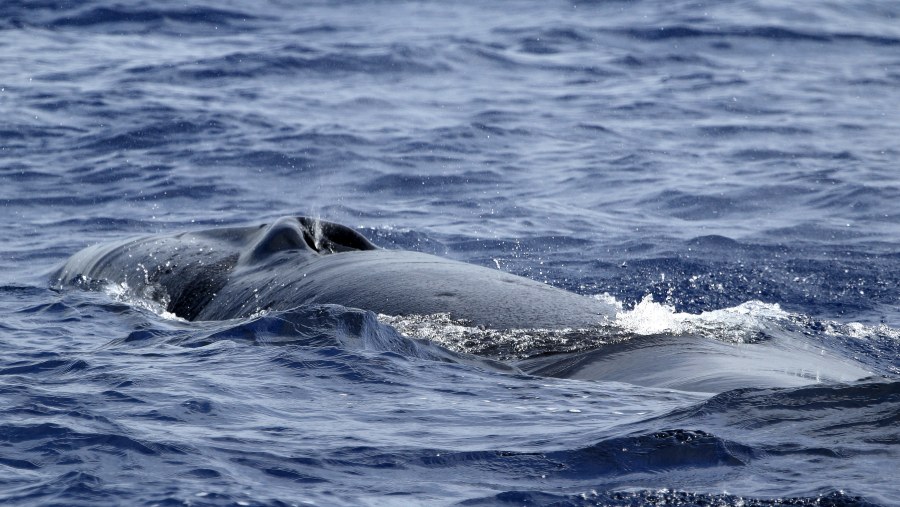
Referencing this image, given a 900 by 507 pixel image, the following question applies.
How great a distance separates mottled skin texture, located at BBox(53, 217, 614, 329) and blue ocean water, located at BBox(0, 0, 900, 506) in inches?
12.9

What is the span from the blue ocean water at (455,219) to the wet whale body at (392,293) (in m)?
0.26

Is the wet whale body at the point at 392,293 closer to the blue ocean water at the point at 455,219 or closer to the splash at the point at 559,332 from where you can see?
the splash at the point at 559,332

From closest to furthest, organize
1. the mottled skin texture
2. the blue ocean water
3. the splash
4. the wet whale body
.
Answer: the blue ocean water, the wet whale body, the splash, the mottled skin texture

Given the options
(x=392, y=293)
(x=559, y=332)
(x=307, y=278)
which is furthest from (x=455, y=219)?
(x=559, y=332)

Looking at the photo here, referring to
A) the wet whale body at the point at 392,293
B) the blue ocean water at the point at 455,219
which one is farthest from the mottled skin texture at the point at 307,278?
the blue ocean water at the point at 455,219

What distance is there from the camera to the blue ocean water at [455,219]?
574 cm

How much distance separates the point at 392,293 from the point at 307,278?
2.74 ft

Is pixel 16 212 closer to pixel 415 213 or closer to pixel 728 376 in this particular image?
pixel 415 213

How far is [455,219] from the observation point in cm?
1545

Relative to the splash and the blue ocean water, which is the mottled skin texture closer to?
the splash

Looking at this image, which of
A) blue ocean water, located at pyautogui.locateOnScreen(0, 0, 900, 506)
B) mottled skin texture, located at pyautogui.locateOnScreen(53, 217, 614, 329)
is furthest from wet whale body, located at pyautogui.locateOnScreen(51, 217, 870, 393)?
blue ocean water, located at pyautogui.locateOnScreen(0, 0, 900, 506)

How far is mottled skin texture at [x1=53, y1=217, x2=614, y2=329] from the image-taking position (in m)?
8.57

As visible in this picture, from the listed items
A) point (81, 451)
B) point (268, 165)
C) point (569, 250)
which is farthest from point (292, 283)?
point (268, 165)

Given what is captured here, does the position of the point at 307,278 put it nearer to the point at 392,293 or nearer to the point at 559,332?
the point at 392,293
